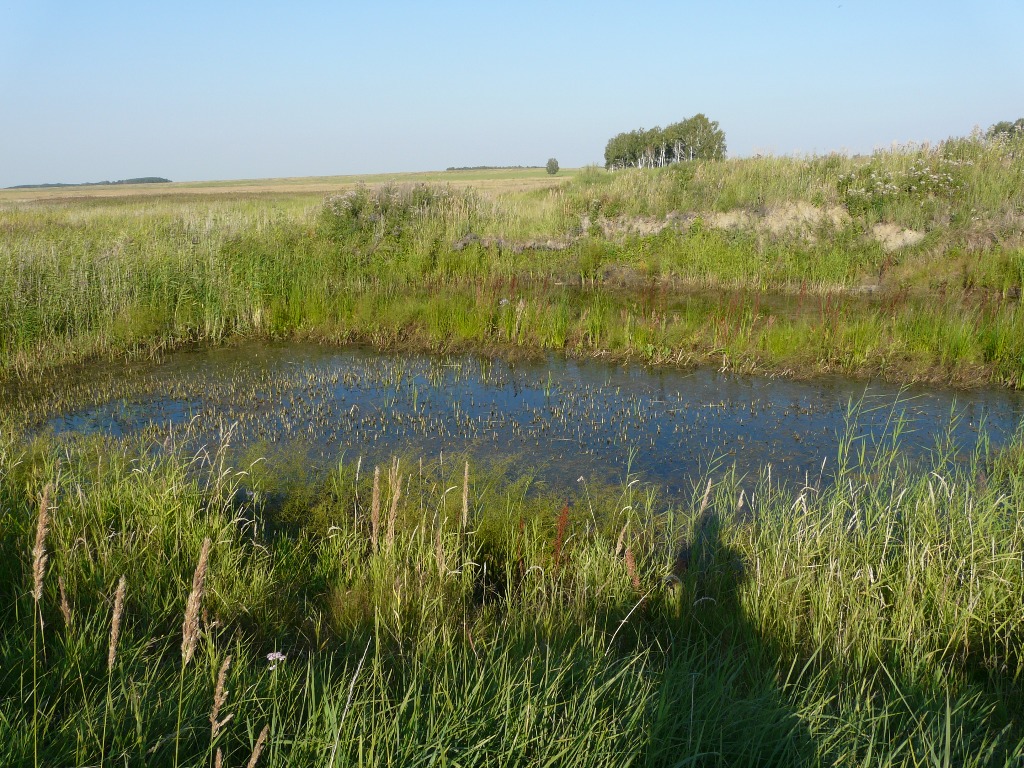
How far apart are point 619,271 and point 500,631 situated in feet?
40.8

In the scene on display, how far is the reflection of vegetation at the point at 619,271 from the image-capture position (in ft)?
29.7

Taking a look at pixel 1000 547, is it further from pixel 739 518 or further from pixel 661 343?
pixel 661 343

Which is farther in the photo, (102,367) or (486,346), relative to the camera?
(486,346)

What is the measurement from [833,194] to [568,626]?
15.7m

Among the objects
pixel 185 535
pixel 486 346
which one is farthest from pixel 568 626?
pixel 486 346

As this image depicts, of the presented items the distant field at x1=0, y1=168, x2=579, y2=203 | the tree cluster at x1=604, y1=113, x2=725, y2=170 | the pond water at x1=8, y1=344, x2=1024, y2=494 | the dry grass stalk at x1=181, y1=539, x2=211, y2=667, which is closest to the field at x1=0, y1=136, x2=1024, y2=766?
the dry grass stalk at x1=181, y1=539, x2=211, y2=667

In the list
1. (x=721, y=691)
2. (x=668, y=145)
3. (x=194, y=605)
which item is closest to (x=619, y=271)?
(x=721, y=691)

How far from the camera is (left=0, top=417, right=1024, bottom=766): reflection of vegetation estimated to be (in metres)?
2.08

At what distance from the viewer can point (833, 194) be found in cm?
1609

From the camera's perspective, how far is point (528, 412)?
7.44m

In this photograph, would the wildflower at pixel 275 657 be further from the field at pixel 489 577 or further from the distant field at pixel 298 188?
Result: the distant field at pixel 298 188

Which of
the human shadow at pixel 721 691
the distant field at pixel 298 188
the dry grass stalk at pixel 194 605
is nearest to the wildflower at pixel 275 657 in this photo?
the dry grass stalk at pixel 194 605

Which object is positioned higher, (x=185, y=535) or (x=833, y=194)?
(x=833, y=194)

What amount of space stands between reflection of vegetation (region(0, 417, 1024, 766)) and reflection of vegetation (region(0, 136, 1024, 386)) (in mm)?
4515
